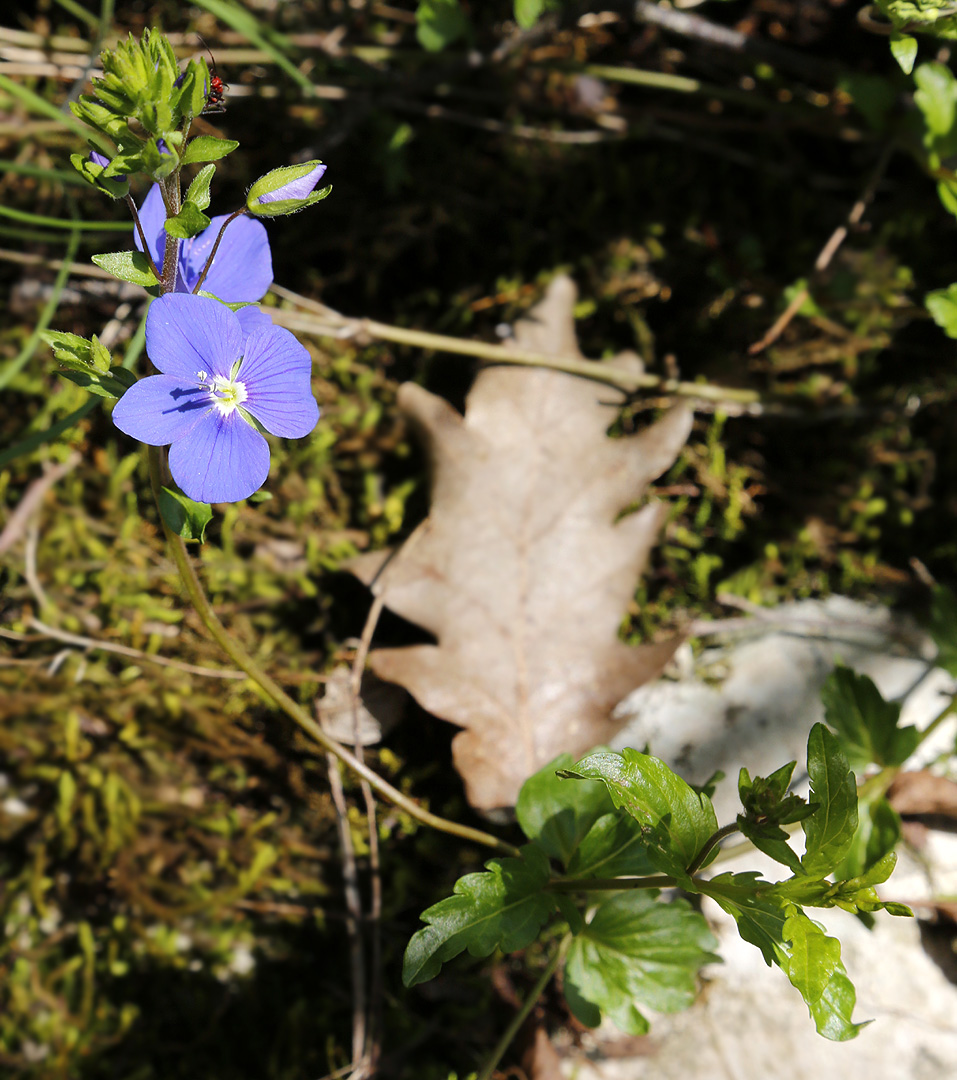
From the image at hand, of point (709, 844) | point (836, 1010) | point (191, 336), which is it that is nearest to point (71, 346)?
point (191, 336)

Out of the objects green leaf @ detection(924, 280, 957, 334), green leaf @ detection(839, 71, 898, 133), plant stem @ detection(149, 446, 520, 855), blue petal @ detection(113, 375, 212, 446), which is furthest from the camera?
green leaf @ detection(839, 71, 898, 133)

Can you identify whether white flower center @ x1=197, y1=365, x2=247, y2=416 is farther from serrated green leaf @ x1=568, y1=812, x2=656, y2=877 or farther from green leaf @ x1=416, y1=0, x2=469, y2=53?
green leaf @ x1=416, y1=0, x2=469, y2=53

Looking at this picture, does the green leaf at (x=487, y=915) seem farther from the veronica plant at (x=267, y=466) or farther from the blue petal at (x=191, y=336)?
the blue petal at (x=191, y=336)

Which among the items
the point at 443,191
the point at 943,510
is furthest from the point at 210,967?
the point at 943,510

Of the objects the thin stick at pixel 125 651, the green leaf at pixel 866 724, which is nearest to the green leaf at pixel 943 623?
the green leaf at pixel 866 724

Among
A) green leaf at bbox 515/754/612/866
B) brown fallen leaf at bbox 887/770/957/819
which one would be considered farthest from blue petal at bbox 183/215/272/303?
brown fallen leaf at bbox 887/770/957/819

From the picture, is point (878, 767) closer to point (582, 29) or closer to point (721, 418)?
point (721, 418)

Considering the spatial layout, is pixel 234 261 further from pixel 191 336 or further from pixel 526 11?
pixel 526 11
